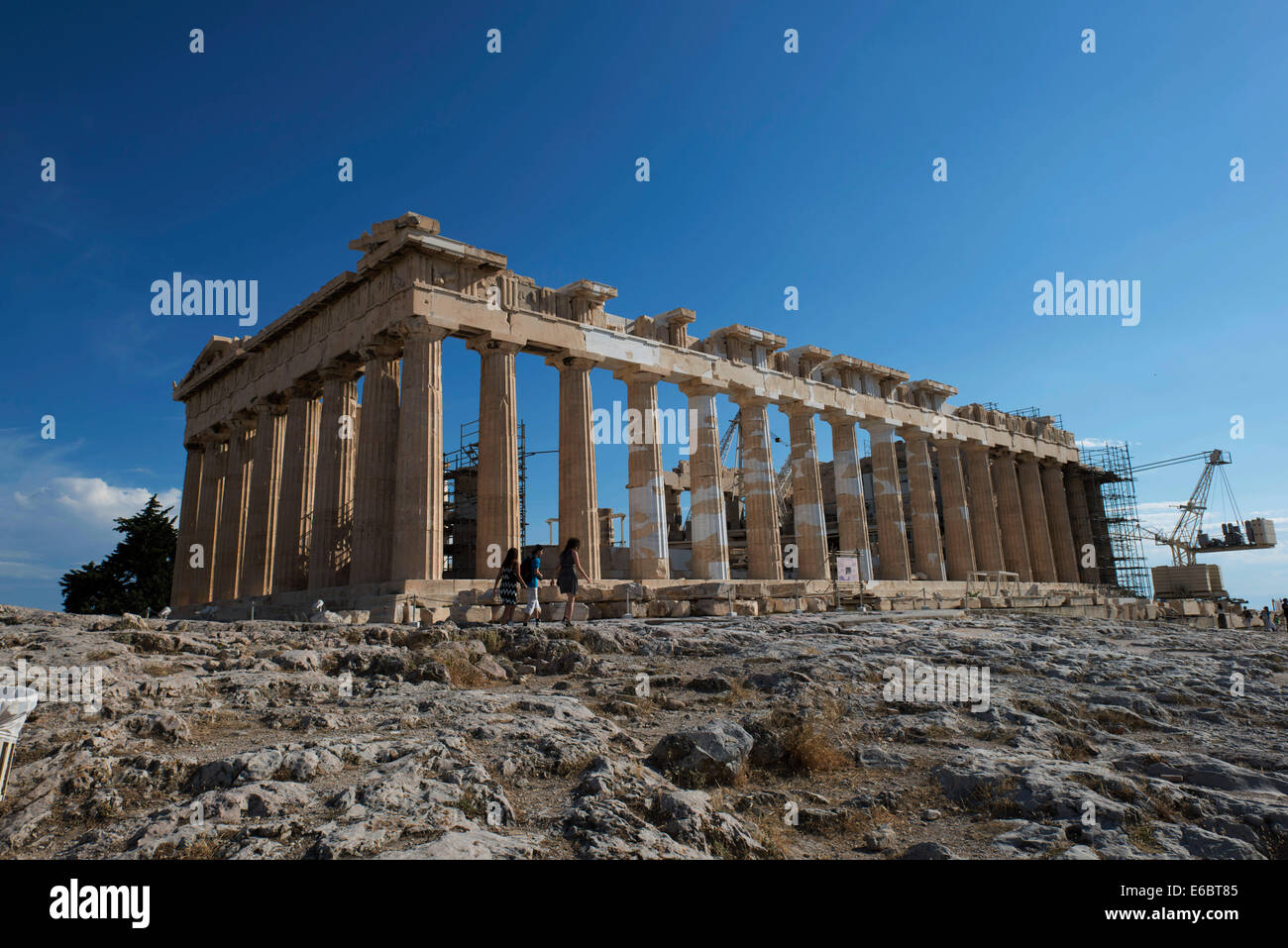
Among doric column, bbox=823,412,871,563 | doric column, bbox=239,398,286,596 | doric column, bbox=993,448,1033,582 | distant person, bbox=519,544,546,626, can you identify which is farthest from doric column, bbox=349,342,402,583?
doric column, bbox=993,448,1033,582

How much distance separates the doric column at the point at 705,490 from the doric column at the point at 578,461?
486 cm

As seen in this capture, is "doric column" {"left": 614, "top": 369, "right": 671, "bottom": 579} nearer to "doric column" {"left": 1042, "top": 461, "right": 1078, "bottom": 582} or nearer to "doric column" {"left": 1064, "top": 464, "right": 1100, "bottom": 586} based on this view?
"doric column" {"left": 1042, "top": 461, "right": 1078, "bottom": 582}

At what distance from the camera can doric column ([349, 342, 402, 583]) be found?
21.8 m

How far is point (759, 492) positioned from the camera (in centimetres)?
2995

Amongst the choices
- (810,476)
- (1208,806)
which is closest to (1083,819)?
(1208,806)

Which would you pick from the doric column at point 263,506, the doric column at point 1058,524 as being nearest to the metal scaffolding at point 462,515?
the doric column at point 263,506

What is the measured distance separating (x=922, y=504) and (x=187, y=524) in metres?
32.0

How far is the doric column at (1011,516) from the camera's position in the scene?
132 ft

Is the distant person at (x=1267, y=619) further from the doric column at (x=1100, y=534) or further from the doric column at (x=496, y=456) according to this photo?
the doric column at (x=496, y=456)

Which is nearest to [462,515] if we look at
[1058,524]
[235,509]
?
[235,509]

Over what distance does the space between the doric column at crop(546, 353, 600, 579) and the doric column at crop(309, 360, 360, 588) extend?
655 cm

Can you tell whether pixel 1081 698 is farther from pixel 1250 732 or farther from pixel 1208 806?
pixel 1208 806

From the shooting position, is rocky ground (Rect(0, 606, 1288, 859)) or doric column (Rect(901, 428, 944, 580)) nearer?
rocky ground (Rect(0, 606, 1288, 859))

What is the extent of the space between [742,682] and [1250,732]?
17.9ft
